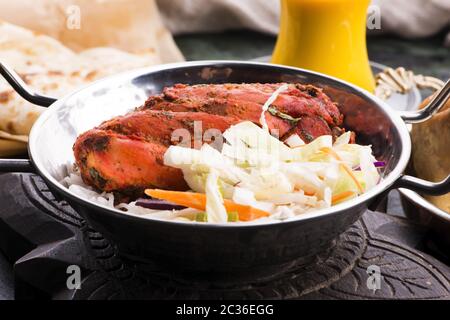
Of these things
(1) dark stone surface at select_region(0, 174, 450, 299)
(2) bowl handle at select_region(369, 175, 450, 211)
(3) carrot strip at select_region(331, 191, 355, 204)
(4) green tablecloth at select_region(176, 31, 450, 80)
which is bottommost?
(4) green tablecloth at select_region(176, 31, 450, 80)

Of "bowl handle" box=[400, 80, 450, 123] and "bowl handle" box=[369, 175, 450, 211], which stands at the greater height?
"bowl handle" box=[400, 80, 450, 123]

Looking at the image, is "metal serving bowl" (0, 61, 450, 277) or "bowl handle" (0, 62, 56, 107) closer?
"metal serving bowl" (0, 61, 450, 277)

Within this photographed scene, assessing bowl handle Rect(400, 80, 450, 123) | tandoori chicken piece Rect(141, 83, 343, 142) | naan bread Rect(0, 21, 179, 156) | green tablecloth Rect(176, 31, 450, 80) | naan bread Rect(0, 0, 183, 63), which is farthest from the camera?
green tablecloth Rect(176, 31, 450, 80)

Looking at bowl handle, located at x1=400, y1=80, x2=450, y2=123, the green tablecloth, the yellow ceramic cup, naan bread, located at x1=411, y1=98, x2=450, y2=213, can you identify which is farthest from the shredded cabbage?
the green tablecloth

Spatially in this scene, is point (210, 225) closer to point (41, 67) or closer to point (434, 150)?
point (434, 150)

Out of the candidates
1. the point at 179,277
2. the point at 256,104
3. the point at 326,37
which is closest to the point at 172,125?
the point at 256,104

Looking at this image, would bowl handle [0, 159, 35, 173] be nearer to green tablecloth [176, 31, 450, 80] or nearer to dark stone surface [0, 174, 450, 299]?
dark stone surface [0, 174, 450, 299]
